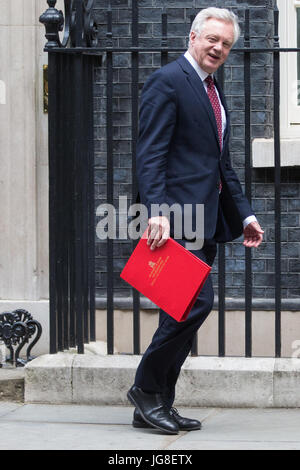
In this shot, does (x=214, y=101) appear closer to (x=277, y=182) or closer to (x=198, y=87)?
(x=198, y=87)

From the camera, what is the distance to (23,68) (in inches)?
278

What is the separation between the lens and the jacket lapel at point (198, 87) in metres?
5.06

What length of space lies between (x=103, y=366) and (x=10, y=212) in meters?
1.66

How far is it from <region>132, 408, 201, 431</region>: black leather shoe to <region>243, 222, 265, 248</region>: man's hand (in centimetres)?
87

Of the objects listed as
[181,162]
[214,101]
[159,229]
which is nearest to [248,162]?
[214,101]

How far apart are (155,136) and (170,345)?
3.08ft

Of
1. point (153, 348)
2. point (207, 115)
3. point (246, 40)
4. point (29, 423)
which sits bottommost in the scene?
point (29, 423)

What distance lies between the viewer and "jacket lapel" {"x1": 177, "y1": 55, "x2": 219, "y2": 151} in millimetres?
5062

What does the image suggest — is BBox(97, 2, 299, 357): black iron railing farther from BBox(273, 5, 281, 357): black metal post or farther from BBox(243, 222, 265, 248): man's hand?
BBox(243, 222, 265, 248): man's hand

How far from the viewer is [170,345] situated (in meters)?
5.07

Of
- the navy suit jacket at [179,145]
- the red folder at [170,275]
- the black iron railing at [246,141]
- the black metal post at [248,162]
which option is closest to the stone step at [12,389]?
the black iron railing at [246,141]

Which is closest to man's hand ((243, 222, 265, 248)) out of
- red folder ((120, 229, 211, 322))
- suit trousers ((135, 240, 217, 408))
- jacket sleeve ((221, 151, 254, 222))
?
jacket sleeve ((221, 151, 254, 222))
